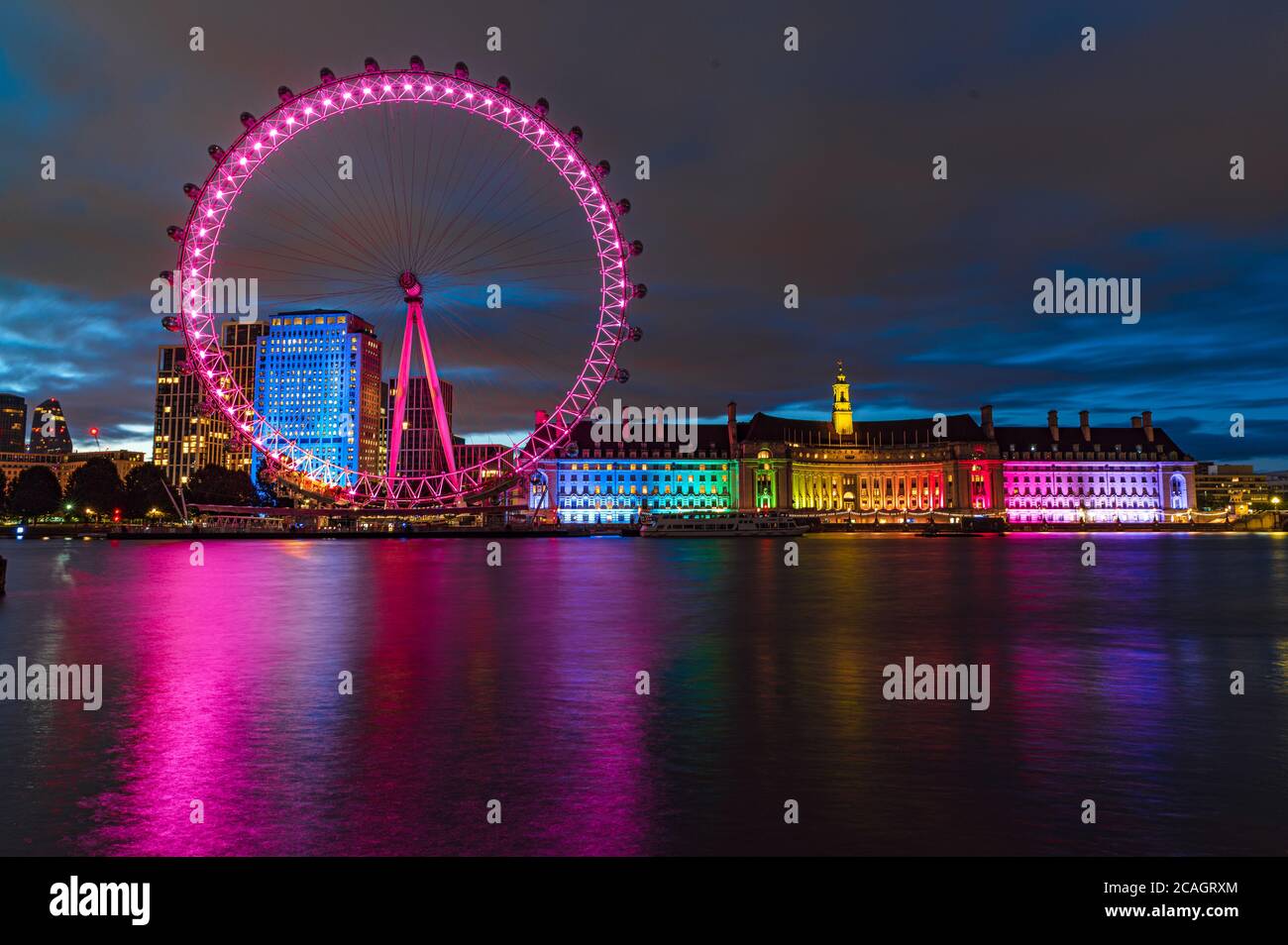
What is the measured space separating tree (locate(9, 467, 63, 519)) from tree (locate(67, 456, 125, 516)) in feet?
9.51

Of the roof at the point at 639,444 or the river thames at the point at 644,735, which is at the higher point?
the roof at the point at 639,444

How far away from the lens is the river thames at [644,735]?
9.98 metres

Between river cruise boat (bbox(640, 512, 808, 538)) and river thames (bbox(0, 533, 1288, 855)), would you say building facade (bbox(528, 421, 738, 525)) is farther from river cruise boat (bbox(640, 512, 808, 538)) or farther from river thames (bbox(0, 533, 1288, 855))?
river thames (bbox(0, 533, 1288, 855))

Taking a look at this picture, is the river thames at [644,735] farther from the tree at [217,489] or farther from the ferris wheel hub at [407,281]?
the tree at [217,489]

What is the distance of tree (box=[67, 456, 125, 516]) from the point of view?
137 metres

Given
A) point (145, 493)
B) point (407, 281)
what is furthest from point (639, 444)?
point (407, 281)

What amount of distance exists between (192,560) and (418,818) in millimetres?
71186

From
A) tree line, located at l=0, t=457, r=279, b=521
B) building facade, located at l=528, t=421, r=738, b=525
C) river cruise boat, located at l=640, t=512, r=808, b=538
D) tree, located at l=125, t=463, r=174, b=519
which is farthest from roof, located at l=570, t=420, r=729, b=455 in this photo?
tree, located at l=125, t=463, r=174, b=519

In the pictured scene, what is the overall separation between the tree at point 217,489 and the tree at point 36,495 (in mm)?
27245

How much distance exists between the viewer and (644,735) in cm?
1435

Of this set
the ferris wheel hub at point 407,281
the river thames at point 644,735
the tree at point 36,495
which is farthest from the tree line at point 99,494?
the river thames at point 644,735

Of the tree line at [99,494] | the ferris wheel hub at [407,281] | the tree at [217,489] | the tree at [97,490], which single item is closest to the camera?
the ferris wheel hub at [407,281]
